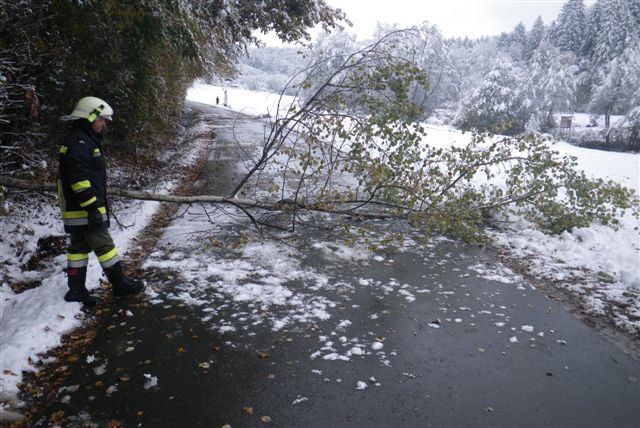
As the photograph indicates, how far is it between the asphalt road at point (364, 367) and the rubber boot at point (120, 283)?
6.2 inches

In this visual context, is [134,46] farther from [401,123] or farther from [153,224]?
[401,123]

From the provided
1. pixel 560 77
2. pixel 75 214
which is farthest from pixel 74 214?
pixel 560 77

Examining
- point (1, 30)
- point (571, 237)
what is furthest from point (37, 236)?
point (571, 237)

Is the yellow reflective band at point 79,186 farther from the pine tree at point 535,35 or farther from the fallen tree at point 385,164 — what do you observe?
the pine tree at point 535,35

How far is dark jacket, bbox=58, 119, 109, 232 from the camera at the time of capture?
3.98 metres

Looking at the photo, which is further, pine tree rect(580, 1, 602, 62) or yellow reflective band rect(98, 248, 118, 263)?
pine tree rect(580, 1, 602, 62)

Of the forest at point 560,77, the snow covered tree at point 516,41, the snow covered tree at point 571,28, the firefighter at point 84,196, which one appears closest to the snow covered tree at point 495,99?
the forest at point 560,77

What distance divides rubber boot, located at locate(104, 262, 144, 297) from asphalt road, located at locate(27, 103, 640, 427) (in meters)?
0.16

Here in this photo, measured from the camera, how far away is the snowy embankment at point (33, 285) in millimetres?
3484

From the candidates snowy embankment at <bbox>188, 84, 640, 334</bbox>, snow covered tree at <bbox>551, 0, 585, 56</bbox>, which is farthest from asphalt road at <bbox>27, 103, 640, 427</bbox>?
snow covered tree at <bbox>551, 0, 585, 56</bbox>

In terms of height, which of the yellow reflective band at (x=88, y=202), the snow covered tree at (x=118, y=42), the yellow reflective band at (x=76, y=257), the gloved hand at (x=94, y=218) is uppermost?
the snow covered tree at (x=118, y=42)

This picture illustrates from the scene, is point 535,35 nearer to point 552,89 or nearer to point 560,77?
point 560,77

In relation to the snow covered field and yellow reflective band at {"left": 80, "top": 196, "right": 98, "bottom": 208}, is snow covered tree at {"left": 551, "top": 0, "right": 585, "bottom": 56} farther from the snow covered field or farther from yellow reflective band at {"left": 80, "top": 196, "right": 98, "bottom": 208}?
yellow reflective band at {"left": 80, "top": 196, "right": 98, "bottom": 208}

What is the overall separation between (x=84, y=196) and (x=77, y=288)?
1038 millimetres
